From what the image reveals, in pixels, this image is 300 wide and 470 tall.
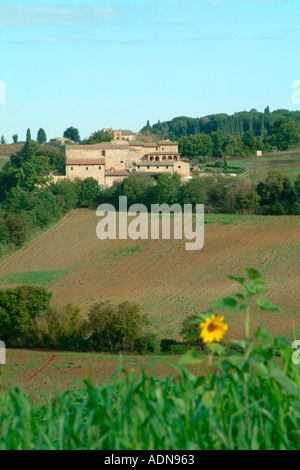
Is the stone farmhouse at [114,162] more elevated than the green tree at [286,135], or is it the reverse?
the green tree at [286,135]

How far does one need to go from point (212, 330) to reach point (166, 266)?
3345 centimetres

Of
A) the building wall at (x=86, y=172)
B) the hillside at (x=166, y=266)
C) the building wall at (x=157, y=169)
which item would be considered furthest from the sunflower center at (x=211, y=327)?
the building wall at (x=157, y=169)

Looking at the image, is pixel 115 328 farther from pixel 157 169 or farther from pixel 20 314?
pixel 157 169

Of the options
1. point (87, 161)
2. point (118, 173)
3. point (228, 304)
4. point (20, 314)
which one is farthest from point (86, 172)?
point (228, 304)

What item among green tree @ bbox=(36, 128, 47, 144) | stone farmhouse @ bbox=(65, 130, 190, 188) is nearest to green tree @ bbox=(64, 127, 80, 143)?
green tree @ bbox=(36, 128, 47, 144)

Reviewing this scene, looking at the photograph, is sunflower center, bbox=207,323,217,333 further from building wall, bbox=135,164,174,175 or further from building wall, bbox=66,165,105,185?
building wall, bbox=135,164,174,175

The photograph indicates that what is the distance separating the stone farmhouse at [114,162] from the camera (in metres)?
63.1

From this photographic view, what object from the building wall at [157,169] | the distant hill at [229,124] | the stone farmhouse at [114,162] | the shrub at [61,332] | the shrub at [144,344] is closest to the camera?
the shrub at [144,344]

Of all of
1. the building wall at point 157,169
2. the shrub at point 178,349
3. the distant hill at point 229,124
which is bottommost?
the shrub at point 178,349

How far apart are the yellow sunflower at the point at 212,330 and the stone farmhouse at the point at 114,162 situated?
57.1m

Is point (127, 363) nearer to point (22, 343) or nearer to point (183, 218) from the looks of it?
point (22, 343)

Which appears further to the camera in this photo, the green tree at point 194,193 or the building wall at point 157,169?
the building wall at point 157,169

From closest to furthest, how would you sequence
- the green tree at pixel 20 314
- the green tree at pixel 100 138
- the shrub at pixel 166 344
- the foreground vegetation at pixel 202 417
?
the foreground vegetation at pixel 202 417, the shrub at pixel 166 344, the green tree at pixel 20 314, the green tree at pixel 100 138

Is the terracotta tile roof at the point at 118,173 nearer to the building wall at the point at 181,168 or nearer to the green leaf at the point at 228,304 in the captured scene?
the building wall at the point at 181,168
